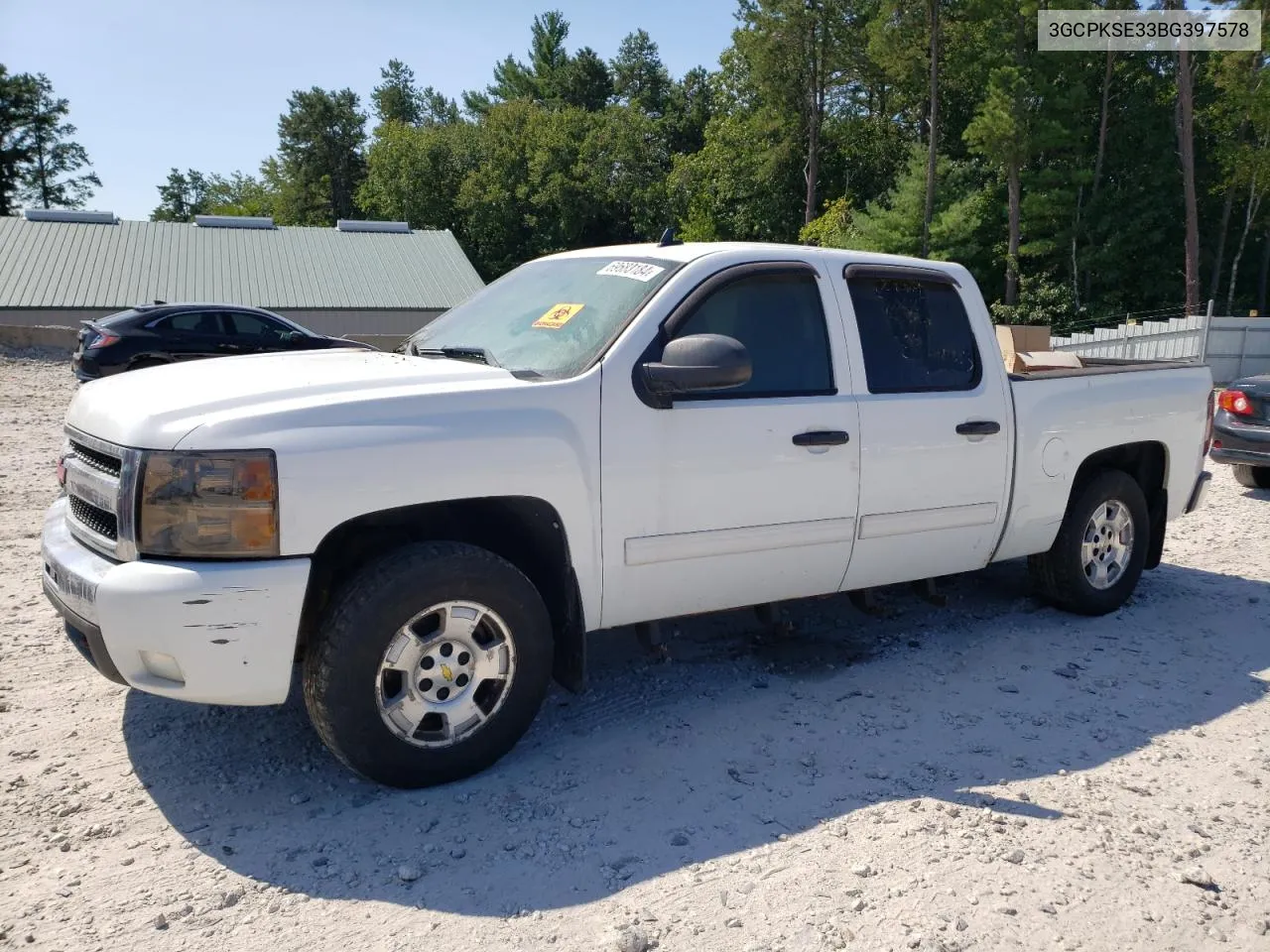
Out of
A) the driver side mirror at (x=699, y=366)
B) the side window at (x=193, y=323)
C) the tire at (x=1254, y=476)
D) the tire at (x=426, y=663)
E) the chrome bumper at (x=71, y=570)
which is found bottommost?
the tire at (x=1254, y=476)

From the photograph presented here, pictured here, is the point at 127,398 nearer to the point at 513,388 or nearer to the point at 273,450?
the point at 273,450

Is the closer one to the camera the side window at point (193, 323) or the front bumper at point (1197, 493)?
the front bumper at point (1197, 493)

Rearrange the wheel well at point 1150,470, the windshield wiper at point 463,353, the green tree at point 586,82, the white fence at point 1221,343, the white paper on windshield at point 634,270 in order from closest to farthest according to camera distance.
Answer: the windshield wiper at point 463,353, the white paper on windshield at point 634,270, the wheel well at point 1150,470, the white fence at point 1221,343, the green tree at point 586,82

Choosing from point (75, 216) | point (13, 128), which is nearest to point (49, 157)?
point (13, 128)

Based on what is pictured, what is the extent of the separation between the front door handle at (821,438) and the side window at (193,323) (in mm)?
14584

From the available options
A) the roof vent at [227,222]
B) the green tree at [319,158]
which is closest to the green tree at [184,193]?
the green tree at [319,158]

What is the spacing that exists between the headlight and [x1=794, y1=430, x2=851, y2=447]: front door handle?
2063 millimetres

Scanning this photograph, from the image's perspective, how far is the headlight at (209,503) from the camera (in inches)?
122

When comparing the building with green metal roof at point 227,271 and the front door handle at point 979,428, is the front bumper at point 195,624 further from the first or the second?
the building with green metal roof at point 227,271

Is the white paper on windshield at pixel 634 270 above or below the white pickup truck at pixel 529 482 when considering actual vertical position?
above

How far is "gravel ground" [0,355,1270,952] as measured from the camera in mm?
2848

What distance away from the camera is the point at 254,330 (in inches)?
659

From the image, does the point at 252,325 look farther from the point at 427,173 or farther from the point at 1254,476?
the point at 427,173

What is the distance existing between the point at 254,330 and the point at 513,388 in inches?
575
